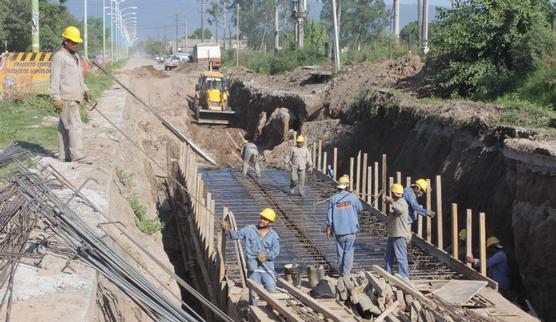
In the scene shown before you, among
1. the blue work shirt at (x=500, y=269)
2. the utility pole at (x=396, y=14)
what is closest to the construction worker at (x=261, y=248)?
the blue work shirt at (x=500, y=269)

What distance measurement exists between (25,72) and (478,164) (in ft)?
44.5

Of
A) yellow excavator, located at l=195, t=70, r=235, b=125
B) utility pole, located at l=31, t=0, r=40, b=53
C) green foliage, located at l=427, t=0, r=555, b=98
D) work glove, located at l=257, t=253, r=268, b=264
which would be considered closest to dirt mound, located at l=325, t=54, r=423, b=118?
green foliage, located at l=427, t=0, r=555, b=98

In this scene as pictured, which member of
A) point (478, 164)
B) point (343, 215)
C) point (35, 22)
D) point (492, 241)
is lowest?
point (492, 241)

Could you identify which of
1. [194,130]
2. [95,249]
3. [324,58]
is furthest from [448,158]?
[324,58]

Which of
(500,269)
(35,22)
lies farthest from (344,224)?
(35,22)

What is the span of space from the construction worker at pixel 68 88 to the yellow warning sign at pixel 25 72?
374 inches

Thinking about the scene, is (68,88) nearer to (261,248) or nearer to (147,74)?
(261,248)

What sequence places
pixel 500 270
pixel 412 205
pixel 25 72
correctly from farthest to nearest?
pixel 25 72
pixel 500 270
pixel 412 205

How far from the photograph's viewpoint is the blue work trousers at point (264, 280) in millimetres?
9352

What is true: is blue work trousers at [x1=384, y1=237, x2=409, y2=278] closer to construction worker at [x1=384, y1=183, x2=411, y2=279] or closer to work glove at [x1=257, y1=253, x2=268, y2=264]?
construction worker at [x1=384, y1=183, x2=411, y2=279]

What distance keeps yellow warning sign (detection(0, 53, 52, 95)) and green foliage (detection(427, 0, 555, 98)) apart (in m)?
11.3

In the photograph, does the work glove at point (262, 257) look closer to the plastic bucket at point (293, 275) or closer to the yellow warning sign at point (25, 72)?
the plastic bucket at point (293, 275)

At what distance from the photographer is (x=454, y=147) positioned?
15.7 metres

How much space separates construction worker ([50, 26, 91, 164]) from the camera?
35.2 ft
